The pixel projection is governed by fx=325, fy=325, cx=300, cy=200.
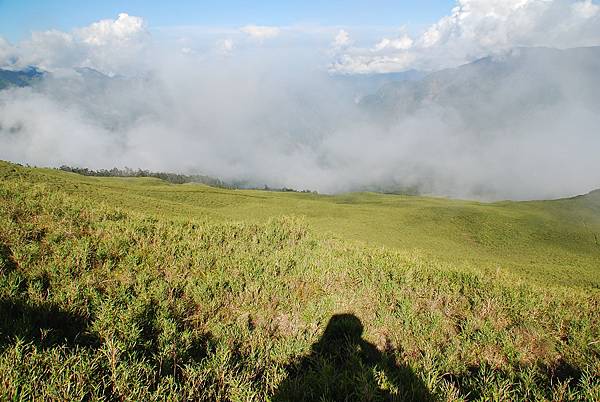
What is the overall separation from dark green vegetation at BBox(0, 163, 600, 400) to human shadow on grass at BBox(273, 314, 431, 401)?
0.03 m

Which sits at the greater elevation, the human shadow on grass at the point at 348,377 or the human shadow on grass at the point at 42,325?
the human shadow on grass at the point at 42,325

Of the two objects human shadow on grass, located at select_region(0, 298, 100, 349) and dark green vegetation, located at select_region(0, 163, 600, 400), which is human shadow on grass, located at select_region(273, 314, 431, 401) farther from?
human shadow on grass, located at select_region(0, 298, 100, 349)

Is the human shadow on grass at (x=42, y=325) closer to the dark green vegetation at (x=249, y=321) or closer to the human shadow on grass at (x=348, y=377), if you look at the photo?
the dark green vegetation at (x=249, y=321)

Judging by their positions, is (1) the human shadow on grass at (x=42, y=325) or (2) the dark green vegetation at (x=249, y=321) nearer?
(2) the dark green vegetation at (x=249, y=321)

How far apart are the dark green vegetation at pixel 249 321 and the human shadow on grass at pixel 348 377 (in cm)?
3

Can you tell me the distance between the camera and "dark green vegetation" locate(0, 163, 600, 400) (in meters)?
4.36

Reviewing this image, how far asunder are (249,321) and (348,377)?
2.44 meters

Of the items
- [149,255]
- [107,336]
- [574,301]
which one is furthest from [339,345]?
[574,301]

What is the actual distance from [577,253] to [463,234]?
1176 cm

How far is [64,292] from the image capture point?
19.9 feet

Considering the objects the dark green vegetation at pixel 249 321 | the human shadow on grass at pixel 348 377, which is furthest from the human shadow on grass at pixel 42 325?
the human shadow on grass at pixel 348 377

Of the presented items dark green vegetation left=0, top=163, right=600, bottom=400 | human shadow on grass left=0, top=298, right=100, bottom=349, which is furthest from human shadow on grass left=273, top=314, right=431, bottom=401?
human shadow on grass left=0, top=298, right=100, bottom=349

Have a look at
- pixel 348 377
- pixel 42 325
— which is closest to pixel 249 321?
pixel 348 377

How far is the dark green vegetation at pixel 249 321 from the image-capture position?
4.36 meters
